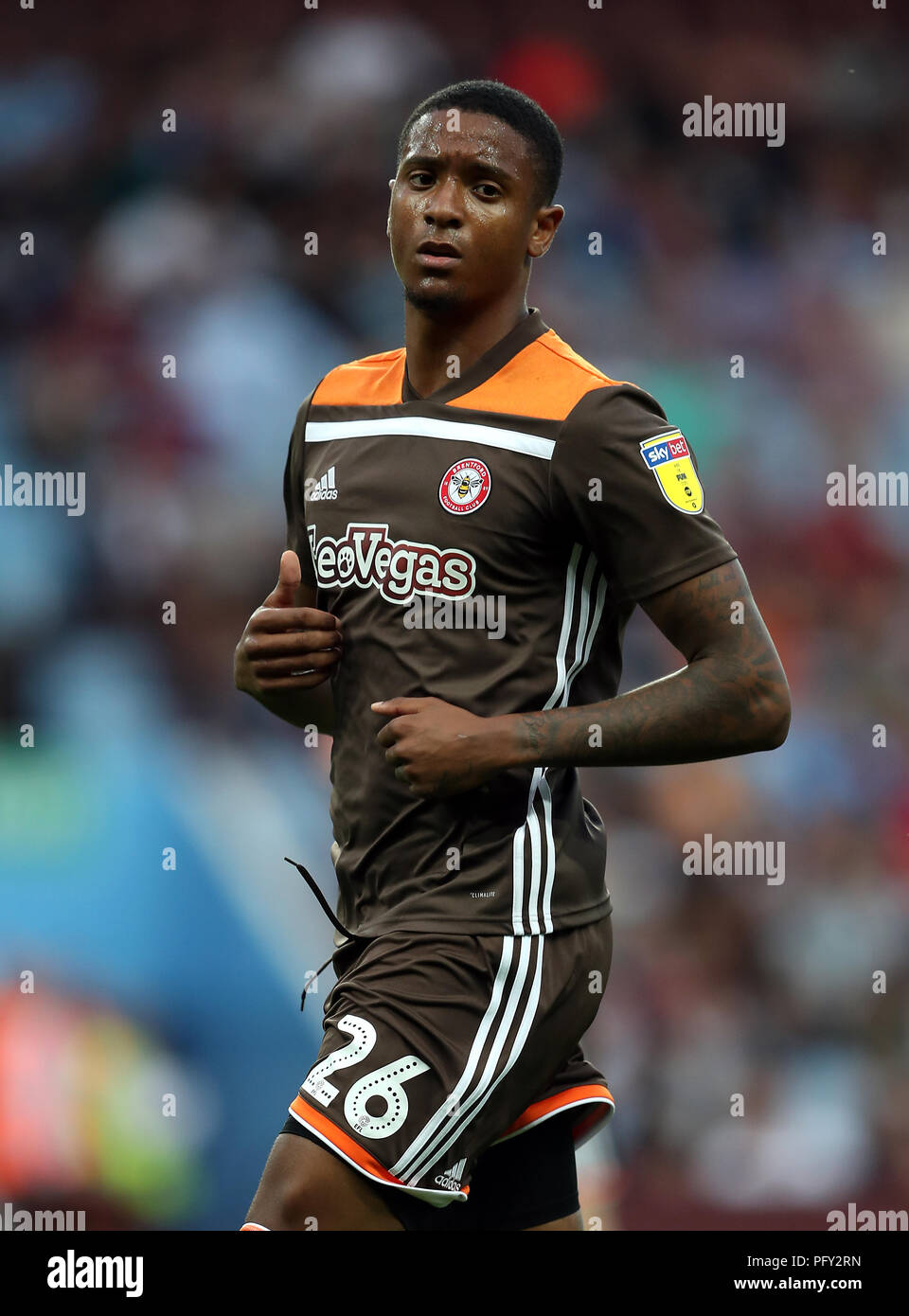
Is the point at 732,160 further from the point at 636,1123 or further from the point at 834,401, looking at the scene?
the point at 636,1123

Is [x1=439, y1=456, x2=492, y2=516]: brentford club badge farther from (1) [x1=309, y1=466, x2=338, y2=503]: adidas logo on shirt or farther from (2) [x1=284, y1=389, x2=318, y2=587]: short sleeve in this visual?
(2) [x1=284, y1=389, x2=318, y2=587]: short sleeve

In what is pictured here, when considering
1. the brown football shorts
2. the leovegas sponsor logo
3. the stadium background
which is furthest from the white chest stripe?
the stadium background

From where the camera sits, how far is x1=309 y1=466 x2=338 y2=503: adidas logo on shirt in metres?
2.90

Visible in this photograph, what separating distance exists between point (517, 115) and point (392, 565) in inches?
33.5

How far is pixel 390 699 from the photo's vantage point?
2.69 m

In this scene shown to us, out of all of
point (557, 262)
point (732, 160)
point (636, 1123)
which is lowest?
point (636, 1123)

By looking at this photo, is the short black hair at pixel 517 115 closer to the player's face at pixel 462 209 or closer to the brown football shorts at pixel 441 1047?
the player's face at pixel 462 209

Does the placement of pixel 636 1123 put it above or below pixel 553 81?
below

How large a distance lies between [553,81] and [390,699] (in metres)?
4.46

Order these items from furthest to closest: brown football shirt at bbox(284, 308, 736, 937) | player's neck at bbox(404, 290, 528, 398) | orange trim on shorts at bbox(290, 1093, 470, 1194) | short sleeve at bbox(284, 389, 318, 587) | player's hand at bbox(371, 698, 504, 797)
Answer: short sleeve at bbox(284, 389, 318, 587) → player's neck at bbox(404, 290, 528, 398) → brown football shirt at bbox(284, 308, 736, 937) → player's hand at bbox(371, 698, 504, 797) → orange trim on shorts at bbox(290, 1093, 470, 1194)

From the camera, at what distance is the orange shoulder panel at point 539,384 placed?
2.73 m

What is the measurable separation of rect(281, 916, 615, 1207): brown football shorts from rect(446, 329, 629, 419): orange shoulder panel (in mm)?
897

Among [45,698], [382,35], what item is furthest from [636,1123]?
[382,35]
